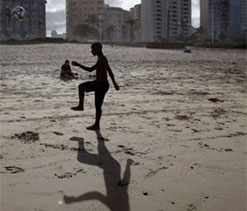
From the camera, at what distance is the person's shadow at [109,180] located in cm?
371

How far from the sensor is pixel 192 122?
297 inches

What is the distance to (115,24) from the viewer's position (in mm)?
149875

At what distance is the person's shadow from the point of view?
3709 millimetres

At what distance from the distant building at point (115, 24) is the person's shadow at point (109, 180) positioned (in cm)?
12447

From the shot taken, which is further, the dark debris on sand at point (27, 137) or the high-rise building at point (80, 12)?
the high-rise building at point (80, 12)

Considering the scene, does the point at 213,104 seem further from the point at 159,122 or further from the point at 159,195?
the point at 159,195

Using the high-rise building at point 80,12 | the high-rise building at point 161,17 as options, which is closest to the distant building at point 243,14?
the high-rise building at point 161,17

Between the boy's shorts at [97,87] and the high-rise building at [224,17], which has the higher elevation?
the high-rise building at [224,17]

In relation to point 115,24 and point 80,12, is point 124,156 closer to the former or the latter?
point 80,12

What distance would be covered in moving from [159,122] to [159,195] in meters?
3.55

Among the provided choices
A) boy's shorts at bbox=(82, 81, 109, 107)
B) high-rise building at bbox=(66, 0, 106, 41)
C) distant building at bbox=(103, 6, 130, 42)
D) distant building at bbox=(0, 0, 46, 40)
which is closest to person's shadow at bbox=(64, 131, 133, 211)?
boy's shorts at bbox=(82, 81, 109, 107)

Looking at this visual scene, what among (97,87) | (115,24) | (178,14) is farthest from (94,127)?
(115,24)

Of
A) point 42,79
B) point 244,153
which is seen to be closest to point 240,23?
point 42,79

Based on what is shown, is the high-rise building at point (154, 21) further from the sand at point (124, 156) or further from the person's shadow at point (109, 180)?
the person's shadow at point (109, 180)
